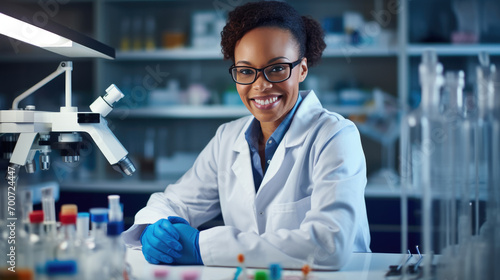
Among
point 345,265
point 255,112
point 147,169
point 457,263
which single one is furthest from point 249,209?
point 147,169

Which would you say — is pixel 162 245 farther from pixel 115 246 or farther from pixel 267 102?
pixel 267 102

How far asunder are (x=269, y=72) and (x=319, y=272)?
0.57 metres

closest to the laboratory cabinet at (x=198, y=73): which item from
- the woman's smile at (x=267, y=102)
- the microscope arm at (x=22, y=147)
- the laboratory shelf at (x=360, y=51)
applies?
the laboratory shelf at (x=360, y=51)

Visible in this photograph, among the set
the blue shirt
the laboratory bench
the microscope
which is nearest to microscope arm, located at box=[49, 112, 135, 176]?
the microscope

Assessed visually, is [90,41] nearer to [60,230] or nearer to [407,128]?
[60,230]

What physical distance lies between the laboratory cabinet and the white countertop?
1.59 metres

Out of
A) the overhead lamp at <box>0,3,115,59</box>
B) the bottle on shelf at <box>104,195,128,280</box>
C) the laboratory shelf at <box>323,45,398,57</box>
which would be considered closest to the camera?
the bottle on shelf at <box>104,195,128,280</box>

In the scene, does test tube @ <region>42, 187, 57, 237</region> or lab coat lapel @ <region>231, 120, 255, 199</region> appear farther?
lab coat lapel @ <region>231, 120, 255, 199</region>

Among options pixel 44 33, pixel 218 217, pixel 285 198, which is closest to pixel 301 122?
pixel 285 198

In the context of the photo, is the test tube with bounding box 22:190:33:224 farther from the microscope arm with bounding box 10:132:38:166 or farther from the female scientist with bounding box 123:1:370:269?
the female scientist with bounding box 123:1:370:269

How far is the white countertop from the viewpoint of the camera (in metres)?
1.14

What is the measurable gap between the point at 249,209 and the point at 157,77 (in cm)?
210

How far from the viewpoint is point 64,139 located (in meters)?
1.20

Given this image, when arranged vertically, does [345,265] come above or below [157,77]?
below
